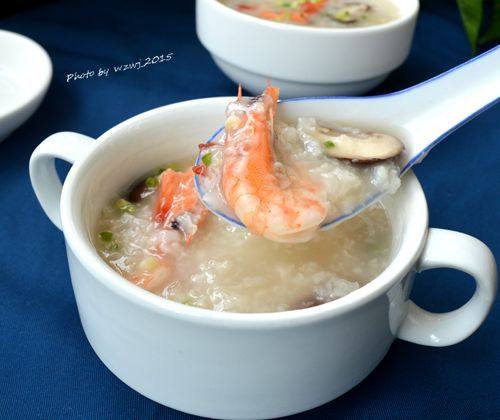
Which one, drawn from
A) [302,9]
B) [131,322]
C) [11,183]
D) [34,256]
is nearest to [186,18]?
[302,9]

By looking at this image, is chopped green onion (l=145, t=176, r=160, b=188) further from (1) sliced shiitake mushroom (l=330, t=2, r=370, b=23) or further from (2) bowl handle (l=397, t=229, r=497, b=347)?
(1) sliced shiitake mushroom (l=330, t=2, r=370, b=23)

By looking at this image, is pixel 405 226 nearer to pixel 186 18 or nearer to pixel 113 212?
pixel 113 212

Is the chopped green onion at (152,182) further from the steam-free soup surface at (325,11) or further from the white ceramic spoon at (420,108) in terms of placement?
the steam-free soup surface at (325,11)

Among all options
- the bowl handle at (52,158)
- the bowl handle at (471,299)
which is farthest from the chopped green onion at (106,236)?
the bowl handle at (471,299)

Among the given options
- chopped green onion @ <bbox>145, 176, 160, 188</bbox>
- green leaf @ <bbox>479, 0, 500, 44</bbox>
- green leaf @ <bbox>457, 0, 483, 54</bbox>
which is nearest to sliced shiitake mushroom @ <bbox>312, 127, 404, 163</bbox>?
chopped green onion @ <bbox>145, 176, 160, 188</bbox>

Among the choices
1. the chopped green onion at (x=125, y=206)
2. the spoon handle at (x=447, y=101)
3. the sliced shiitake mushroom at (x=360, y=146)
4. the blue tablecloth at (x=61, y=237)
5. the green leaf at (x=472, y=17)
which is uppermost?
the spoon handle at (x=447, y=101)
